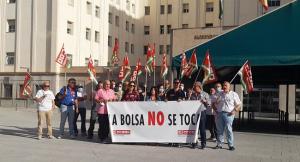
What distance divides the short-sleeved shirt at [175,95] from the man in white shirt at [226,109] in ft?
3.64

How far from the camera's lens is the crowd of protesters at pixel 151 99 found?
1324cm

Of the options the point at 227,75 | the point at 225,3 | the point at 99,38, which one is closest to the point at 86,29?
the point at 99,38

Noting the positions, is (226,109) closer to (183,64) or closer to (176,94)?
(176,94)

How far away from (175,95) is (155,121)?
3.23ft

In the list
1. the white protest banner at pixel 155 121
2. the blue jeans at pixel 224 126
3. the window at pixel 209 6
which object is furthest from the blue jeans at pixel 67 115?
the window at pixel 209 6

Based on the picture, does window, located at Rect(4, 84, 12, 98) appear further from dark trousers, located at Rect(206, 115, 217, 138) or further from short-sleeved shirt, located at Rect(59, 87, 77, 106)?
dark trousers, located at Rect(206, 115, 217, 138)

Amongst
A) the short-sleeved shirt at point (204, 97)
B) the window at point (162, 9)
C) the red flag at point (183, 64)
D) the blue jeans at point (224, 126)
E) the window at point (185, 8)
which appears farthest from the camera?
the window at point (162, 9)

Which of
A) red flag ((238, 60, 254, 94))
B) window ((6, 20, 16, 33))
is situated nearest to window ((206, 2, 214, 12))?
window ((6, 20, 16, 33))

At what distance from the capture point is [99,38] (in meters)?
56.0

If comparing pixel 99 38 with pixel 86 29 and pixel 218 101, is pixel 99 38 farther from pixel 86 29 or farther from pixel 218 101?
pixel 218 101

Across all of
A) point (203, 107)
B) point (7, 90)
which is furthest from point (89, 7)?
point (203, 107)

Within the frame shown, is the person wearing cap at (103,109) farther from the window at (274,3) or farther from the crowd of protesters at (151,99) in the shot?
the window at (274,3)

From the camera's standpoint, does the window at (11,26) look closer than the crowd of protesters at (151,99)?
No

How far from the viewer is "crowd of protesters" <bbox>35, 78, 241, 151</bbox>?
521 inches
